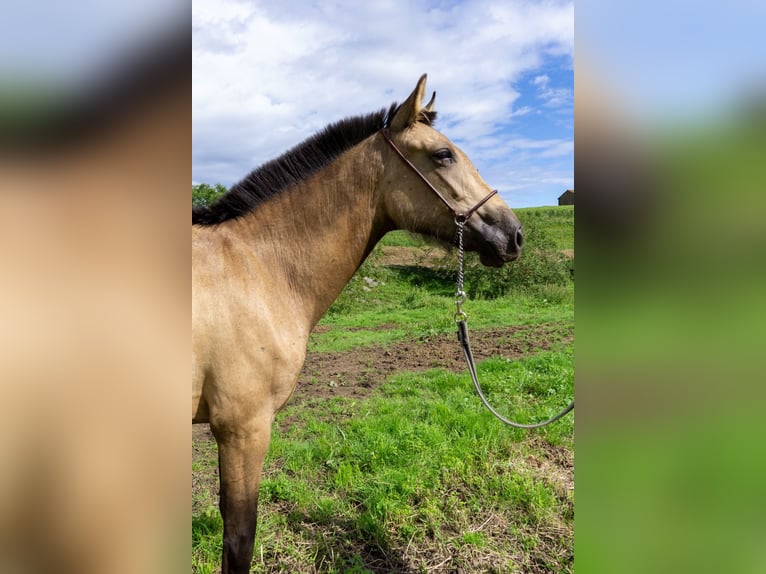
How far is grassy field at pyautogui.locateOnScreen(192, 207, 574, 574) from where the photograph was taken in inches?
111

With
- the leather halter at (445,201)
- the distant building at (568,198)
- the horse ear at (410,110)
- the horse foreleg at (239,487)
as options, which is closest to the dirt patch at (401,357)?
the distant building at (568,198)

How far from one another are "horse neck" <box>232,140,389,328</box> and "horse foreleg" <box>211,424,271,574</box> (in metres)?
0.69

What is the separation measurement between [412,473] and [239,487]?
5.55 feet

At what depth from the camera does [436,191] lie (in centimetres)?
249

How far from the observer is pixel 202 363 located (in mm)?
1938

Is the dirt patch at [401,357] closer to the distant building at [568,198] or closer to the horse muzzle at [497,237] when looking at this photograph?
the distant building at [568,198]

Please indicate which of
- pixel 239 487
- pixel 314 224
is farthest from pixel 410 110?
pixel 239 487

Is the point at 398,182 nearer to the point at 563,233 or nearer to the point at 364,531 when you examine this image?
the point at 364,531

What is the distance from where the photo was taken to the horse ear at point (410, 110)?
8.14 feet

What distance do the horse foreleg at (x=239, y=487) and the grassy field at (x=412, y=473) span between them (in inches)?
25.5

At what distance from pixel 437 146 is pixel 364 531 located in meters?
2.56

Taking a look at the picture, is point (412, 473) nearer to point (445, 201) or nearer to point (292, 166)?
point (445, 201)
